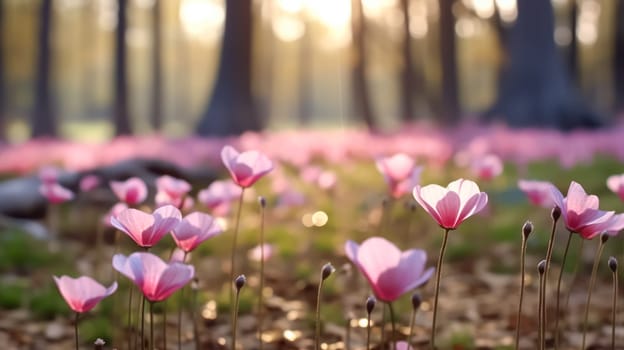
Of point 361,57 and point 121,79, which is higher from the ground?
point 361,57

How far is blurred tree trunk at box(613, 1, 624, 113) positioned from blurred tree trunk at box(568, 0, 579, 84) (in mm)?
1025

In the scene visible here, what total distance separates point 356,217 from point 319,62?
223 ft

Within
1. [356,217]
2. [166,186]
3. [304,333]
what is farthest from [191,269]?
[356,217]

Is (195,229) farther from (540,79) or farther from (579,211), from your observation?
(540,79)

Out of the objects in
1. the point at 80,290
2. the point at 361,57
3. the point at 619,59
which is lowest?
the point at 619,59

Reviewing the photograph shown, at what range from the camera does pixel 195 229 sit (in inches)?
62.6

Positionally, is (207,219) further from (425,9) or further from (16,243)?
(425,9)

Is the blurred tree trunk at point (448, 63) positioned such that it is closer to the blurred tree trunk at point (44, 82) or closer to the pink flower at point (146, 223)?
the blurred tree trunk at point (44, 82)

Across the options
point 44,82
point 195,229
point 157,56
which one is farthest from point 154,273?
point 157,56

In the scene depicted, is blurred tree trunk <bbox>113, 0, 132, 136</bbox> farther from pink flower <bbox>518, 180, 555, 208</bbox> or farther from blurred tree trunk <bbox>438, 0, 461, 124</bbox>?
pink flower <bbox>518, 180, 555, 208</bbox>

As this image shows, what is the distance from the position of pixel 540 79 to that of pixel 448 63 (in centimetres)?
428

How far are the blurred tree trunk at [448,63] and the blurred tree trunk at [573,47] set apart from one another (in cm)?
538

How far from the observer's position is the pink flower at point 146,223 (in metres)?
1.43

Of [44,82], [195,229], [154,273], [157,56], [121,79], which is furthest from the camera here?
[157,56]
